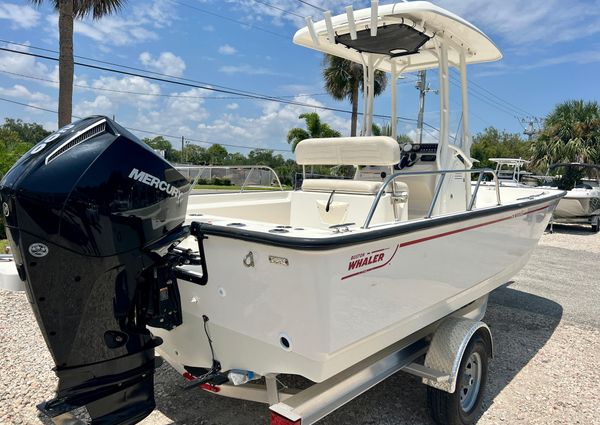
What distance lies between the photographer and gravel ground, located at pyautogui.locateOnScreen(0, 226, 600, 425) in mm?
3129

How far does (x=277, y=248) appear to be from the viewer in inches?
81.2

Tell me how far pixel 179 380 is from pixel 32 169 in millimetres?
2255

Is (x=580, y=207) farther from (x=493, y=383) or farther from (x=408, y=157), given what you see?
(x=493, y=383)

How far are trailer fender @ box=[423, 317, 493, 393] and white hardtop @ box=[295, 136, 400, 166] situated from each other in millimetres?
1260

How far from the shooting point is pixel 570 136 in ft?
66.4

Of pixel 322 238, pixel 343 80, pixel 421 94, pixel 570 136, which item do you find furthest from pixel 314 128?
pixel 322 238

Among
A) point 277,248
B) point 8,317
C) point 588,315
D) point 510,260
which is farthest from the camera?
point 588,315

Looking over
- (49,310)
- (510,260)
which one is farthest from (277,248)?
(510,260)

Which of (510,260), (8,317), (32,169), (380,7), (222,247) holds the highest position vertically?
(380,7)

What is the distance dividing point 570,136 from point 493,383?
790 inches

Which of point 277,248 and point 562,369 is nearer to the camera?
point 277,248

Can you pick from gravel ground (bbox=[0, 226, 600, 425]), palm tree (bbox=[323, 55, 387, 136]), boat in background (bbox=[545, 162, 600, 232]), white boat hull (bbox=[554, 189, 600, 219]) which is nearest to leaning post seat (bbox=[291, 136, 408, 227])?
gravel ground (bbox=[0, 226, 600, 425])

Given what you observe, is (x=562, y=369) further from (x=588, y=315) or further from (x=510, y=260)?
(x=588, y=315)

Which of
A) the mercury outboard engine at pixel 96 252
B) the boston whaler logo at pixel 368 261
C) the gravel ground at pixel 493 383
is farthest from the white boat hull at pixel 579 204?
the mercury outboard engine at pixel 96 252
